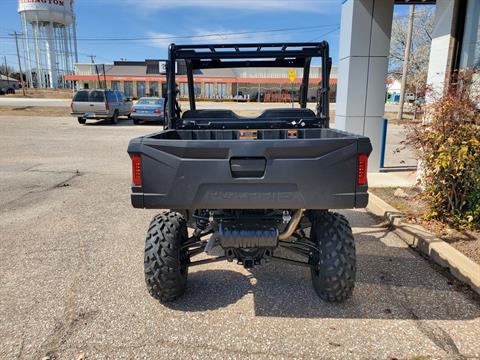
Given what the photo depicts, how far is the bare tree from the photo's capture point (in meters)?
27.4

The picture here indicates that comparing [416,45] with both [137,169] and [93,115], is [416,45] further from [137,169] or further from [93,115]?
[137,169]

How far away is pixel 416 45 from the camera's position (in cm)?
2914

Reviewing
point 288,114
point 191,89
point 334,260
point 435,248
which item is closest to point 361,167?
point 334,260

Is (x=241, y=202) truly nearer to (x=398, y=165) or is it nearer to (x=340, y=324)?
(x=340, y=324)

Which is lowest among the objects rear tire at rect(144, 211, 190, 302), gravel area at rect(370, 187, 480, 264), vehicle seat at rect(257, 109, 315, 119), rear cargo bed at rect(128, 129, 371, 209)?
gravel area at rect(370, 187, 480, 264)

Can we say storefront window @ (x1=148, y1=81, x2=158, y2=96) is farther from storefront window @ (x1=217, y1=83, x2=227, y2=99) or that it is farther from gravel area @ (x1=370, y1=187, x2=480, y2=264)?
gravel area @ (x1=370, y1=187, x2=480, y2=264)

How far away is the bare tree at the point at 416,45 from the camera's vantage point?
27391 millimetres

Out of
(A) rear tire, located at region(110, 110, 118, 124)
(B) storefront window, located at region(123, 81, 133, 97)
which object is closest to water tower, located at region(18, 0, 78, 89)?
(B) storefront window, located at region(123, 81, 133, 97)

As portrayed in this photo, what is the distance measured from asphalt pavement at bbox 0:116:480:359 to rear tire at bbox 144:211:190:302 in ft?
0.53

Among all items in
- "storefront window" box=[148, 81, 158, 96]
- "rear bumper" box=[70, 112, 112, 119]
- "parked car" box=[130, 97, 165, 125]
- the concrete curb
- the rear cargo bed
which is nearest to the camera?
the rear cargo bed

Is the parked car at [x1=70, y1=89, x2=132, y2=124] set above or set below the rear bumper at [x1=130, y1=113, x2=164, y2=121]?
above

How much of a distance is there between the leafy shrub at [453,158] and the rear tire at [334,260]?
2202 millimetres

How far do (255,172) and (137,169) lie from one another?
86cm

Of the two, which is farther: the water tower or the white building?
the water tower
